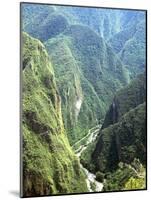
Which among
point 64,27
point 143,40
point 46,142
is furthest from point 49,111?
point 143,40

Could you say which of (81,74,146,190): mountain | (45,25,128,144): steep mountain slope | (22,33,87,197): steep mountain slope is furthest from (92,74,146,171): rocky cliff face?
(22,33,87,197): steep mountain slope

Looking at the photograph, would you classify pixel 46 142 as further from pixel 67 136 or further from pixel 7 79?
pixel 7 79

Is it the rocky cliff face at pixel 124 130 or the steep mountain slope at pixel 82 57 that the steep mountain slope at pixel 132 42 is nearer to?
the steep mountain slope at pixel 82 57

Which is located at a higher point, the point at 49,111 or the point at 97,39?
the point at 97,39

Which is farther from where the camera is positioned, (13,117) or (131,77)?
(131,77)

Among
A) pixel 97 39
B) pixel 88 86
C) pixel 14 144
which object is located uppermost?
pixel 97 39

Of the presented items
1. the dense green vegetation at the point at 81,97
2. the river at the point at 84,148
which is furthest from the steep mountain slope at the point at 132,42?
the river at the point at 84,148

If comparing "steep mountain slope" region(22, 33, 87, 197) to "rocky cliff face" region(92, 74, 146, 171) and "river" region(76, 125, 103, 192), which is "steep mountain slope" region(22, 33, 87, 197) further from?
"rocky cliff face" region(92, 74, 146, 171)

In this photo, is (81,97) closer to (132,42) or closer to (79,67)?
(79,67)
